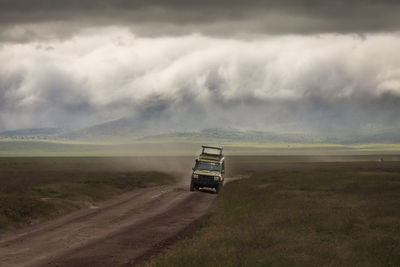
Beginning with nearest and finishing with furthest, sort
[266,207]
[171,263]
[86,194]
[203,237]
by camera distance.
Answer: [171,263]
[203,237]
[266,207]
[86,194]

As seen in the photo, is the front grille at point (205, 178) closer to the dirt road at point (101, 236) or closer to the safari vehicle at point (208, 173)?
the safari vehicle at point (208, 173)

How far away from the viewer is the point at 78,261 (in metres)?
20.0

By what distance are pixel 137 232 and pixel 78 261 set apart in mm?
7646

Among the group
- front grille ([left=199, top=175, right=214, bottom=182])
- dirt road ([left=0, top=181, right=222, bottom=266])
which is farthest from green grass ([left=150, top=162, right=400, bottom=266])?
front grille ([left=199, top=175, right=214, bottom=182])

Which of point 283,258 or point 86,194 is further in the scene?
point 86,194

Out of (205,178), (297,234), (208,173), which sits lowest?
(297,234)

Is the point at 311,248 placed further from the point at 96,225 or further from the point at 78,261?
the point at 96,225

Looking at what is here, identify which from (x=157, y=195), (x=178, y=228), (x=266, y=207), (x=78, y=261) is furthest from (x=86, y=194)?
(x=78, y=261)

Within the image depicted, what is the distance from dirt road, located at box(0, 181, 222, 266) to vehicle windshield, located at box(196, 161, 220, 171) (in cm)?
1398

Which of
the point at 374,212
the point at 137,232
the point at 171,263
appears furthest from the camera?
the point at 374,212

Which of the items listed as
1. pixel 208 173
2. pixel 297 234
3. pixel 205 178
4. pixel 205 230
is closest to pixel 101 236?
pixel 205 230

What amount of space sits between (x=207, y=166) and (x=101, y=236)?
30.9 m

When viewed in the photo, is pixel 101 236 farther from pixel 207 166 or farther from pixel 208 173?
pixel 207 166

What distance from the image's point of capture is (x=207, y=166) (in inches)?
2218
